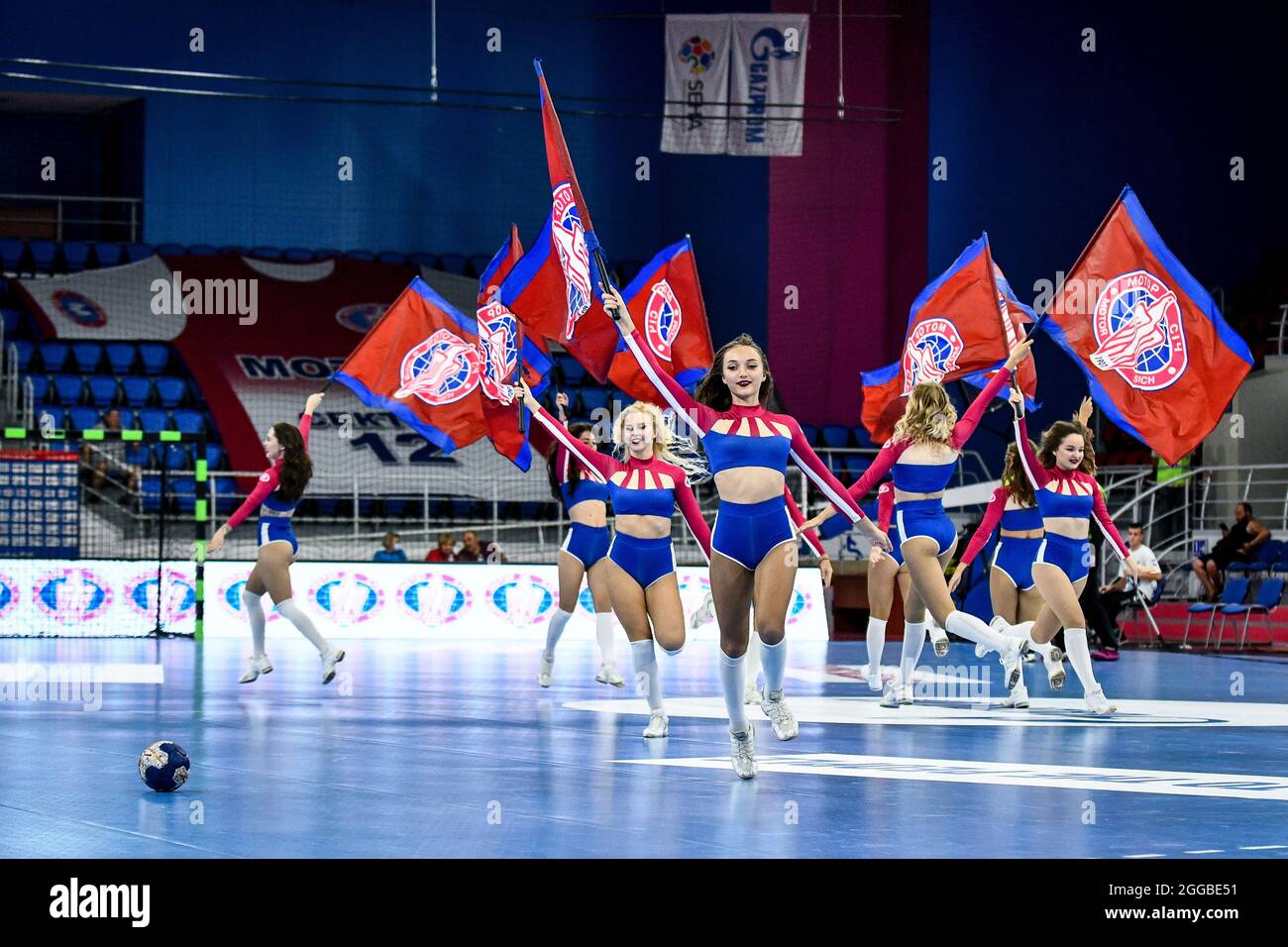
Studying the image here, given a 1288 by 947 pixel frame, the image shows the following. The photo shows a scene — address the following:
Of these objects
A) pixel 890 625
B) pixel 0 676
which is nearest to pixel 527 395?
pixel 0 676

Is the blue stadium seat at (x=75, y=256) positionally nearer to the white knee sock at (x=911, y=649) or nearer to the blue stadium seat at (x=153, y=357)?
the blue stadium seat at (x=153, y=357)

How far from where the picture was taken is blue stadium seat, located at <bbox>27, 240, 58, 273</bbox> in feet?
98.8

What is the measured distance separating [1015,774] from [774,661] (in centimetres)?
138

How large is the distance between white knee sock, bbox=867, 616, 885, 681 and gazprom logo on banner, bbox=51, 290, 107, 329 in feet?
64.1

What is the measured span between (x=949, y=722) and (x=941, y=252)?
17.5 meters

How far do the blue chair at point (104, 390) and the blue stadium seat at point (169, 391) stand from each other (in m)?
0.74

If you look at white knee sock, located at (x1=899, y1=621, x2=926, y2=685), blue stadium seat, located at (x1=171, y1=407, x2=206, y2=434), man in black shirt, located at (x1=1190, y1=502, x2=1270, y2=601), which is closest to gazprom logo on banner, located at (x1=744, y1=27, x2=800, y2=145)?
man in black shirt, located at (x1=1190, y1=502, x2=1270, y2=601)

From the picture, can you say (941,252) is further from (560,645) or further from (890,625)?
(560,645)

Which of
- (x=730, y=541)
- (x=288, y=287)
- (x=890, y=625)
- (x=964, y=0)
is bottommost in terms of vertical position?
(x=890, y=625)

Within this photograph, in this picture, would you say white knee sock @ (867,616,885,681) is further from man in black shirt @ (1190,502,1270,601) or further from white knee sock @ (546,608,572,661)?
man in black shirt @ (1190,502,1270,601)

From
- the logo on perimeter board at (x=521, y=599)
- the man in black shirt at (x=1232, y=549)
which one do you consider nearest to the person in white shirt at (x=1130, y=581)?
the man in black shirt at (x=1232, y=549)

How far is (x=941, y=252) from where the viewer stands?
2762cm

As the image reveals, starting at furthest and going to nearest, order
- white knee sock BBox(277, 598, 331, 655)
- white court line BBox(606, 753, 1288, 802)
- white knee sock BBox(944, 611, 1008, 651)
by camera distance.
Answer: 1. white knee sock BBox(277, 598, 331, 655)
2. white knee sock BBox(944, 611, 1008, 651)
3. white court line BBox(606, 753, 1288, 802)

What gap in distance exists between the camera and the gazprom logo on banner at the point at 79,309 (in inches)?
1133
